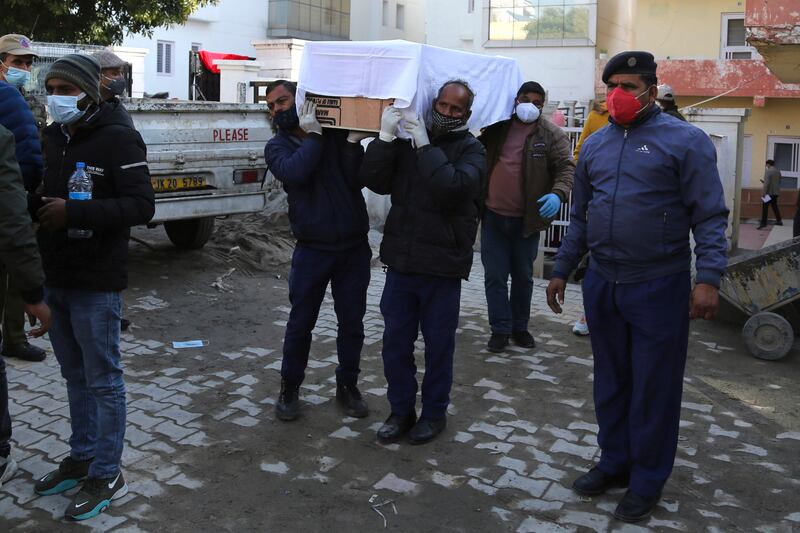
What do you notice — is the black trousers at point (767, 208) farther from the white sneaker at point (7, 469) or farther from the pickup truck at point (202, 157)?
the white sneaker at point (7, 469)

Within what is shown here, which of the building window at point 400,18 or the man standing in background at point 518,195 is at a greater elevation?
the building window at point 400,18

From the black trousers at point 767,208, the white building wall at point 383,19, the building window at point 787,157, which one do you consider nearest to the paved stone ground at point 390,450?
the black trousers at point 767,208

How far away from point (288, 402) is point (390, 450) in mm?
766

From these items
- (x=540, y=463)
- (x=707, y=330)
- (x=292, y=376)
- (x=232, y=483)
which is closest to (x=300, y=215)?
(x=292, y=376)

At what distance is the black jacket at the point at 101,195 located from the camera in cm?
376

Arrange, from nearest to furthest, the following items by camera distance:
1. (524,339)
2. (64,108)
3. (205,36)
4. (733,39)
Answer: (64,108) < (524,339) < (733,39) < (205,36)

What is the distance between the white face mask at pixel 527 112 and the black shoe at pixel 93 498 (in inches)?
149

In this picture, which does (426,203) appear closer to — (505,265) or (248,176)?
(505,265)

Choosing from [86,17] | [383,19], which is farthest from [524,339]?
[383,19]

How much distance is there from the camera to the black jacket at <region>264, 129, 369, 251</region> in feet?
16.1

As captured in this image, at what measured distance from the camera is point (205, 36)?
34.2 m

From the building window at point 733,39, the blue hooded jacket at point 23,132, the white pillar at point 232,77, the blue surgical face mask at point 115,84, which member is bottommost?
the blue hooded jacket at point 23,132

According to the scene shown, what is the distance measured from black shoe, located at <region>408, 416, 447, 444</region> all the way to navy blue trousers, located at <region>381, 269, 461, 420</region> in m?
0.04

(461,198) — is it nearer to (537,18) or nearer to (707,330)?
(707,330)
